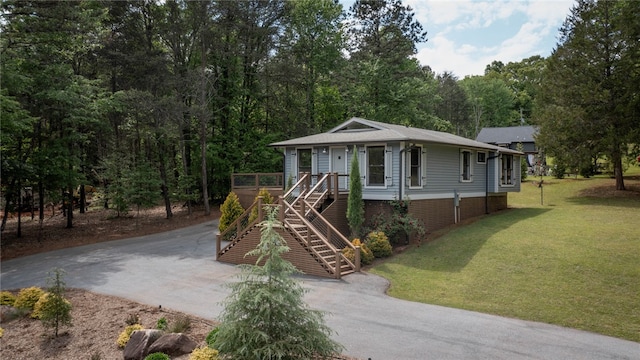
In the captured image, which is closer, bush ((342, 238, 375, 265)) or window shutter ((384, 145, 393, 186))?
bush ((342, 238, 375, 265))

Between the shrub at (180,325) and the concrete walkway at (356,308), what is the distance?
30.2 inches

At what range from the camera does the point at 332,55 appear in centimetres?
3284

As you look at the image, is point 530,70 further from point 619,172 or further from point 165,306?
point 165,306

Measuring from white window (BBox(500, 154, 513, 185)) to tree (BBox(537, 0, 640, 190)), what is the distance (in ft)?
15.1

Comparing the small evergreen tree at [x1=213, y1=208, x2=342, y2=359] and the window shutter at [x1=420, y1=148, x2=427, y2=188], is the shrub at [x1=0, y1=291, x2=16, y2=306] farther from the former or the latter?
the window shutter at [x1=420, y1=148, x2=427, y2=188]

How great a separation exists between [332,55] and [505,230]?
21895 millimetres

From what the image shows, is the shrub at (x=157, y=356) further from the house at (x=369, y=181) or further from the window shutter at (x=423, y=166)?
the window shutter at (x=423, y=166)

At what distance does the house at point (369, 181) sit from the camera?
13595 mm

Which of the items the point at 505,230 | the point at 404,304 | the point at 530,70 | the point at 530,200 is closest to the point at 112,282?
the point at 404,304

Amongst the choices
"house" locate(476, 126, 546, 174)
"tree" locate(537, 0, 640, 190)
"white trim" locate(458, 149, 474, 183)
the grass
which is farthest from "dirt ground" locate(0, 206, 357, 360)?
"house" locate(476, 126, 546, 174)

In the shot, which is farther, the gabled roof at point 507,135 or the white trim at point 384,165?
the gabled roof at point 507,135

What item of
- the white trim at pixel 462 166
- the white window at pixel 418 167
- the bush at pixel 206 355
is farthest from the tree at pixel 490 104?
the bush at pixel 206 355

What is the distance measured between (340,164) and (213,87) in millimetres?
13792

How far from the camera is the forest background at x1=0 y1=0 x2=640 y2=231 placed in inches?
681
